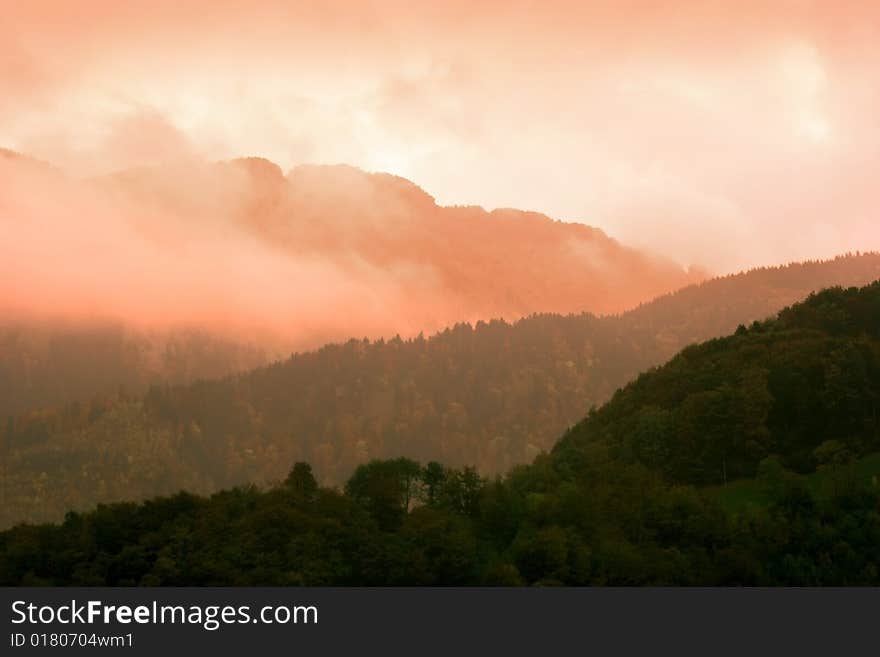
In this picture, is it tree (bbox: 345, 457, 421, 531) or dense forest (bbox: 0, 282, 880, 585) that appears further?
tree (bbox: 345, 457, 421, 531)

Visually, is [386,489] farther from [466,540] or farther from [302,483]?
[466,540]

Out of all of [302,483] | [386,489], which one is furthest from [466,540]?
[302,483]

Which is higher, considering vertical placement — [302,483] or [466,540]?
[302,483]

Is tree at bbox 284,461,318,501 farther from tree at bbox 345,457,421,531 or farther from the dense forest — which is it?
tree at bbox 345,457,421,531

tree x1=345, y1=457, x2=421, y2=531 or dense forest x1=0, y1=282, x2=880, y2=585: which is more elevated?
tree x1=345, y1=457, x2=421, y2=531

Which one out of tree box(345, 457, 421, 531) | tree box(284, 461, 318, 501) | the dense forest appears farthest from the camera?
tree box(345, 457, 421, 531)

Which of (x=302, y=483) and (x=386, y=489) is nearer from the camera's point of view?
(x=302, y=483)

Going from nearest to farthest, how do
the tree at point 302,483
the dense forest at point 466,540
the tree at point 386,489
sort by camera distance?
1. the dense forest at point 466,540
2. the tree at point 302,483
3. the tree at point 386,489

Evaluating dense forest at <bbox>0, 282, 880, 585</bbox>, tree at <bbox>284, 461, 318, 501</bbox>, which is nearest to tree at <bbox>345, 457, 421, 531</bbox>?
dense forest at <bbox>0, 282, 880, 585</bbox>

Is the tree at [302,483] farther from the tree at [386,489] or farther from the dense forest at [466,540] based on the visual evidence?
the tree at [386,489]

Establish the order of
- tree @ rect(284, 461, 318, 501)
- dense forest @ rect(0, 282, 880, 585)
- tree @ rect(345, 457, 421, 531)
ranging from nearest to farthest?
1. dense forest @ rect(0, 282, 880, 585)
2. tree @ rect(284, 461, 318, 501)
3. tree @ rect(345, 457, 421, 531)

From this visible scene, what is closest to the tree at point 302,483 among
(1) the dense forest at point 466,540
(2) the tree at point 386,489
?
(1) the dense forest at point 466,540
